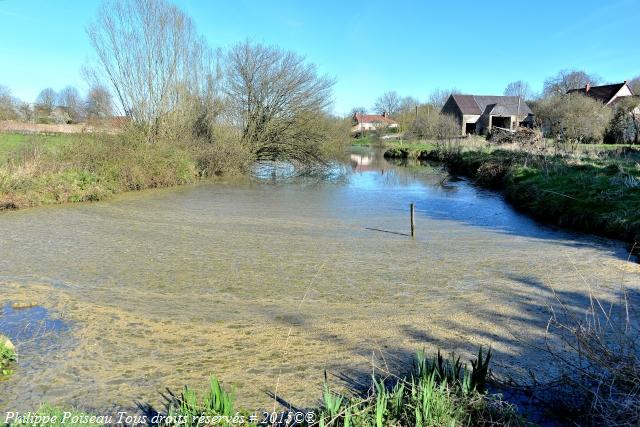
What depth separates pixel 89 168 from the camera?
57.1 feet

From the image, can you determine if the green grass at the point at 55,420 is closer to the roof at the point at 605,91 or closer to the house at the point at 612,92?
the roof at the point at 605,91

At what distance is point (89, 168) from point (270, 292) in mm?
13587

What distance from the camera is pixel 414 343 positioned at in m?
5.12

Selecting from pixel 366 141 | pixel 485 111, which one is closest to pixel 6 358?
pixel 485 111

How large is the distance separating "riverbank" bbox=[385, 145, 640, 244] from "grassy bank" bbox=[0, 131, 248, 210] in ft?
48.2

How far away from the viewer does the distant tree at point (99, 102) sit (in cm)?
2221

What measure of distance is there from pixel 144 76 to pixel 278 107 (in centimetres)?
793

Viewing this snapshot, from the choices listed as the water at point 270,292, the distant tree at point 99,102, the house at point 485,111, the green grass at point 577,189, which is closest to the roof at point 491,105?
the house at point 485,111

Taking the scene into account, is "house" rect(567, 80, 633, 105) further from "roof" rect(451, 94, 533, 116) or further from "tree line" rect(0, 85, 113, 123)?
"tree line" rect(0, 85, 113, 123)

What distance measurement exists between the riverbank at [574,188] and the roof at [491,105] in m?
35.7

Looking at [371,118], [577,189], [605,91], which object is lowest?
[577,189]

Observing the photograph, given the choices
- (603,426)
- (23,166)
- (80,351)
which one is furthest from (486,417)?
(23,166)

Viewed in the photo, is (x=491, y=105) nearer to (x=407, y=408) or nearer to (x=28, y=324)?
(x=28, y=324)

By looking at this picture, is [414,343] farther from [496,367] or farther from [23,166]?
[23,166]
